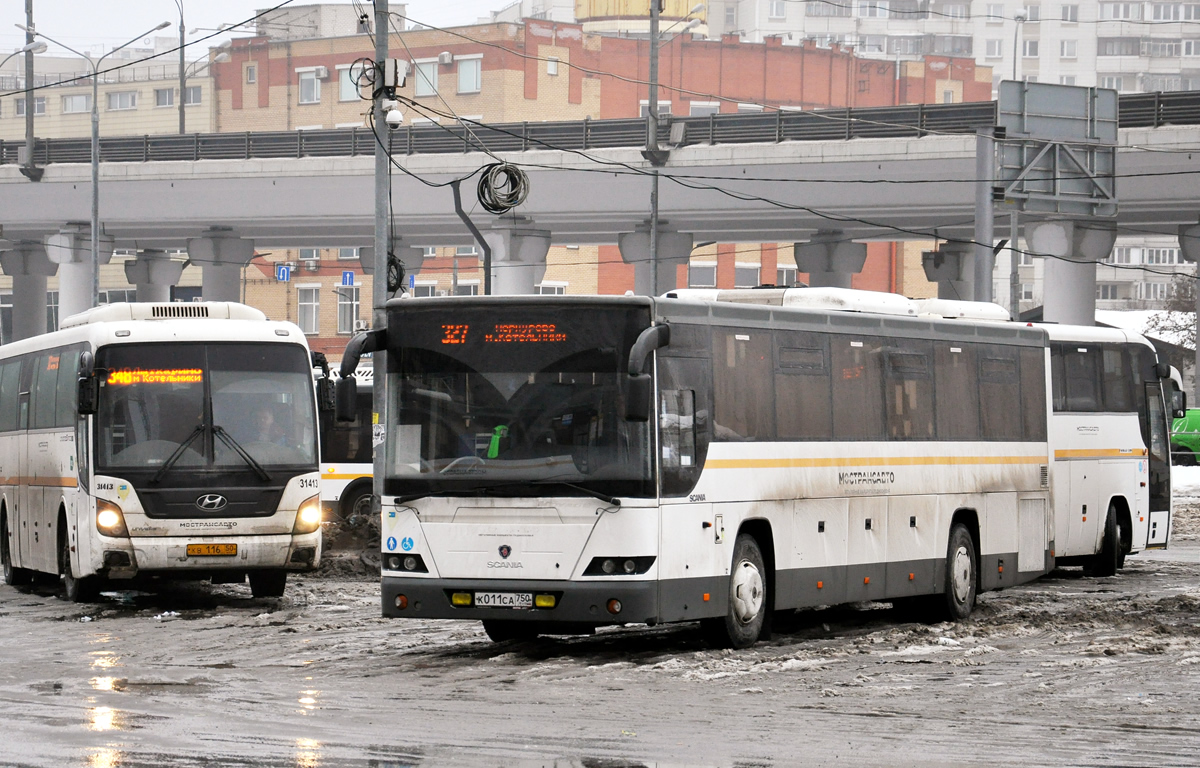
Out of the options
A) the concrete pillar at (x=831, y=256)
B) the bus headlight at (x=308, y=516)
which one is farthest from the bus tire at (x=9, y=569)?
the concrete pillar at (x=831, y=256)

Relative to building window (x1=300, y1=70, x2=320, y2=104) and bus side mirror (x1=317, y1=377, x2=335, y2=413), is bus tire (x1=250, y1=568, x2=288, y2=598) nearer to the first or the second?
bus side mirror (x1=317, y1=377, x2=335, y2=413)

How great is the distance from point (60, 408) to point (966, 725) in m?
12.2

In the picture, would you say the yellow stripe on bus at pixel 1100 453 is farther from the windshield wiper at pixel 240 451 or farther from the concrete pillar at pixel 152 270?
the concrete pillar at pixel 152 270

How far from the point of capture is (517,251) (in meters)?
54.9

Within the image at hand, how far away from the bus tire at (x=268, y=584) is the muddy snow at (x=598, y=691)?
3.67 feet

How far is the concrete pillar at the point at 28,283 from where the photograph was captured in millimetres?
63844

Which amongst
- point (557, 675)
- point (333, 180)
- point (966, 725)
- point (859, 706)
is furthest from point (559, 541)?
point (333, 180)

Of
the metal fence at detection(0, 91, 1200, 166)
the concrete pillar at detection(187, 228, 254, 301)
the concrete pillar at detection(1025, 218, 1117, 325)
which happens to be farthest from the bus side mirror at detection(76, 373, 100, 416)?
the concrete pillar at detection(187, 228, 254, 301)

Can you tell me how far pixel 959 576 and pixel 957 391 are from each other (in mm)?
1674

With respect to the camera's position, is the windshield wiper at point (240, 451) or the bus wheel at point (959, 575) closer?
the bus wheel at point (959, 575)

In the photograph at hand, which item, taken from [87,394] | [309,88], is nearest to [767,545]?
[87,394]

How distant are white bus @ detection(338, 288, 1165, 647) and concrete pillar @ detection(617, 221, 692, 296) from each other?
3756cm

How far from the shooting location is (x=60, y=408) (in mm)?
19359

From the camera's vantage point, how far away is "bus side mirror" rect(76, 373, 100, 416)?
17781 mm
